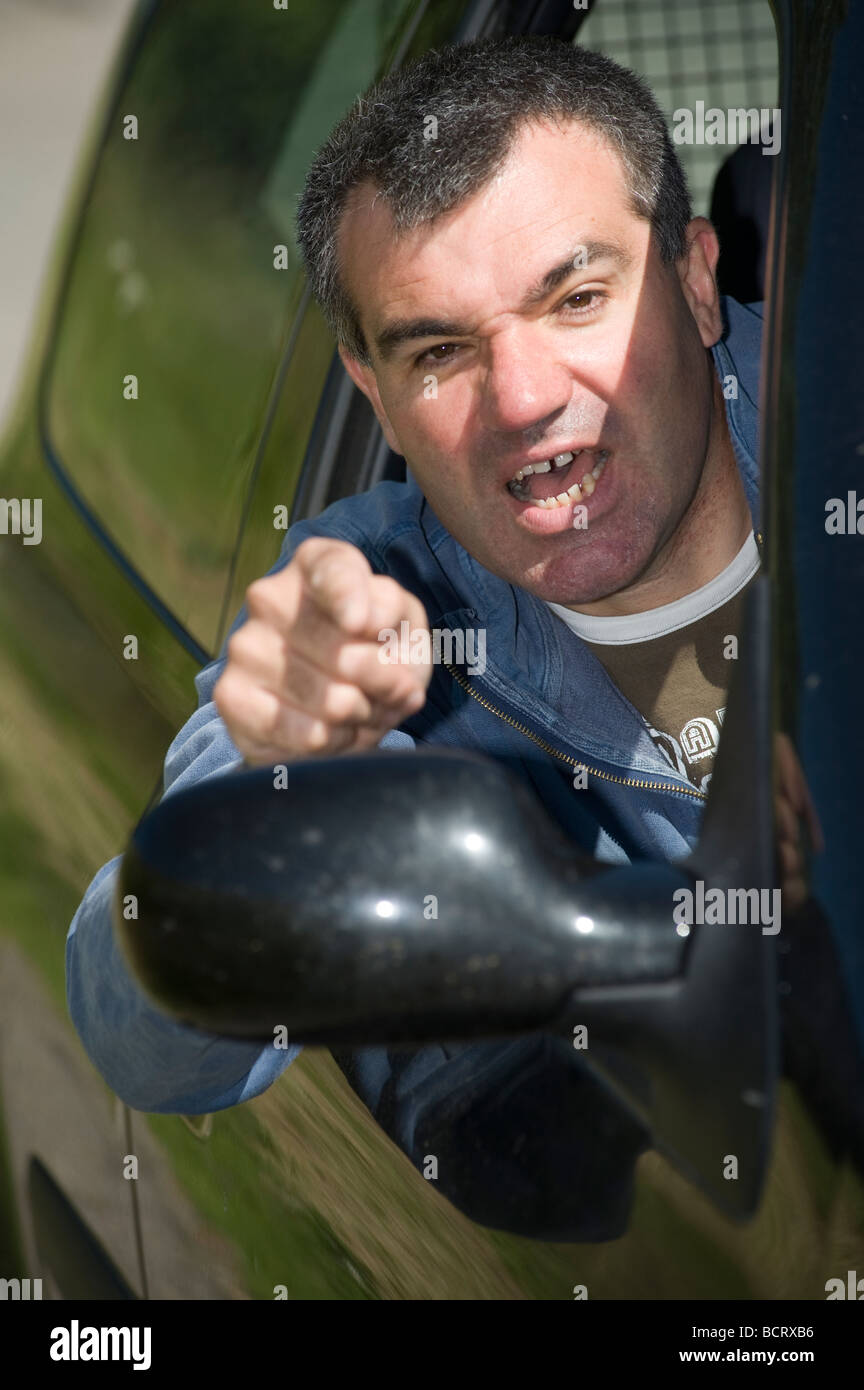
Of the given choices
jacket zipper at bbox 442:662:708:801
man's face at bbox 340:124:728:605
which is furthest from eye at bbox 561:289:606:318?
jacket zipper at bbox 442:662:708:801

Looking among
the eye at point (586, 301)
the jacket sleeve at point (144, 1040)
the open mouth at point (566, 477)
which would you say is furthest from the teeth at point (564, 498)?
the jacket sleeve at point (144, 1040)

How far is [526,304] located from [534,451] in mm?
166

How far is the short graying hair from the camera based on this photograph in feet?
5.61

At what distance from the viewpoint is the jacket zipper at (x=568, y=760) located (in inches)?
64.5

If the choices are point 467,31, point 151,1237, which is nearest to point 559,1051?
point 151,1237

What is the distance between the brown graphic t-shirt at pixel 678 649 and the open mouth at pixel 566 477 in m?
0.16

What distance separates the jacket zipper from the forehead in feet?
1.46

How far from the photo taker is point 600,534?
5.85 ft

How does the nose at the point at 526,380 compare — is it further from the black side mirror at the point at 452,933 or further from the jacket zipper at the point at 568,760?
the black side mirror at the point at 452,933

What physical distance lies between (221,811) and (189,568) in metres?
1.12

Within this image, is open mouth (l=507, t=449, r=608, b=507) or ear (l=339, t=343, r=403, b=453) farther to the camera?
ear (l=339, t=343, r=403, b=453)

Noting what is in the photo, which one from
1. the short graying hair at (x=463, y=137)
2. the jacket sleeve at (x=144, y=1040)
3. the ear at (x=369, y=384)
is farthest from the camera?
the ear at (x=369, y=384)

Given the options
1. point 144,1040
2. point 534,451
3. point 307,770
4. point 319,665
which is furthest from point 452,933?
point 534,451

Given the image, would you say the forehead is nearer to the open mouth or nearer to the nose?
the nose
